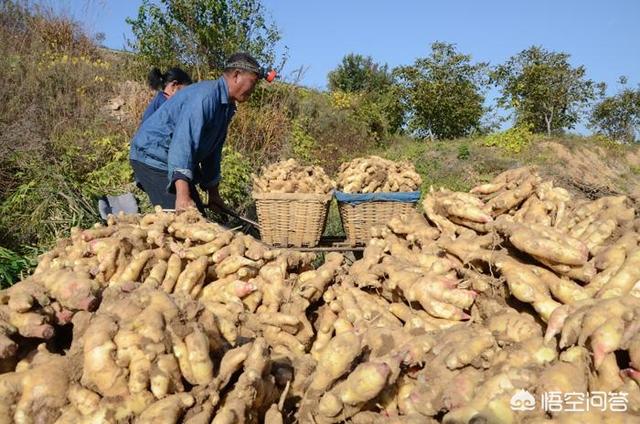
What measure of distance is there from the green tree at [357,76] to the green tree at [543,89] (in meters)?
4.36

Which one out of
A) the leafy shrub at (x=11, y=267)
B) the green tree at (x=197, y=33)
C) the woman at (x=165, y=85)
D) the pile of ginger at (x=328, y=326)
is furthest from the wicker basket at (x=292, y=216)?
the green tree at (x=197, y=33)

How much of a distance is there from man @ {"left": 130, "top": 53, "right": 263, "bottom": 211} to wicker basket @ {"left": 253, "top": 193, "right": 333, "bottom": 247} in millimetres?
573

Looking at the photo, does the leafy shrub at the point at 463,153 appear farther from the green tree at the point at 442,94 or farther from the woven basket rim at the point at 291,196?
the woven basket rim at the point at 291,196

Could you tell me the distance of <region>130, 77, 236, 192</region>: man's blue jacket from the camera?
3463mm

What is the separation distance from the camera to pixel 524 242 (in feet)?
7.02

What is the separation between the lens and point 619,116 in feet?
62.2

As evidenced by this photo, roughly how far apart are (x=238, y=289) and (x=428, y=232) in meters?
1.12

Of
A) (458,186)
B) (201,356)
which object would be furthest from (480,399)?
(458,186)

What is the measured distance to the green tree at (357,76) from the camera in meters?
19.9

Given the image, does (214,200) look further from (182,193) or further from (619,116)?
(619,116)

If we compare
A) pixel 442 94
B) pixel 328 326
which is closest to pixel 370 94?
pixel 442 94

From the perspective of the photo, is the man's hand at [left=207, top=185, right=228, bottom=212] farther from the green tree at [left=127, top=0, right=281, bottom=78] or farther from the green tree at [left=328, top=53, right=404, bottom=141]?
the green tree at [left=328, top=53, right=404, bottom=141]

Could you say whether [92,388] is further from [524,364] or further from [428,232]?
[428,232]

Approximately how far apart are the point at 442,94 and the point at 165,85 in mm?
13413
